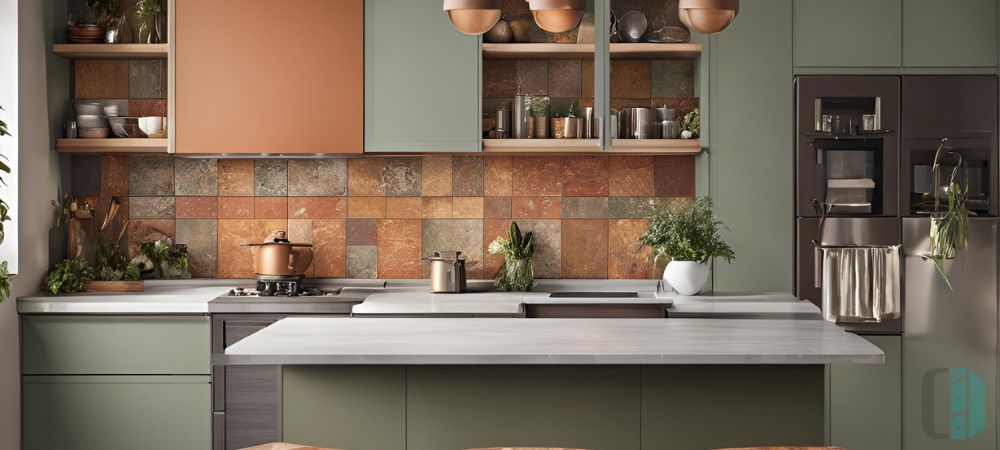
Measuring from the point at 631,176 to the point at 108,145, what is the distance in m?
2.44

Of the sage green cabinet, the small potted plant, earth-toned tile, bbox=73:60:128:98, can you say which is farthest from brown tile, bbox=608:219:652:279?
earth-toned tile, bbox=73:60:128:98

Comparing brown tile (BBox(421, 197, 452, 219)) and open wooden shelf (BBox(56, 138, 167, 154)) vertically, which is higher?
open wooden shelf (BBox(56, 138, 167, 154))

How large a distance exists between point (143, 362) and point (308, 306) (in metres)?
0.72

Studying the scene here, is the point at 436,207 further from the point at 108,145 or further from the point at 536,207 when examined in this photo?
the point at 108,145

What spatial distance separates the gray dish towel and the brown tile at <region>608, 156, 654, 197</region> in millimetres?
921

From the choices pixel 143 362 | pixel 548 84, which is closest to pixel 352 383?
pixel 143 362

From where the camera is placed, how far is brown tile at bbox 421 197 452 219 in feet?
15.0

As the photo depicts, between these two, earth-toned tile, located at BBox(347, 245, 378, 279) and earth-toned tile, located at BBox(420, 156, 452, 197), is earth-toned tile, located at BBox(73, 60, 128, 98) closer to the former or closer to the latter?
earth-toned tile, located at BBox(347, 245, 378, 279)

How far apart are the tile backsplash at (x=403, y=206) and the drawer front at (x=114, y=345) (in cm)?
73

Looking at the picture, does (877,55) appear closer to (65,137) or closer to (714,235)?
(714,235)

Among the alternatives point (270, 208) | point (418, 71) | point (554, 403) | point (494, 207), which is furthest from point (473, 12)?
point (270, 208)

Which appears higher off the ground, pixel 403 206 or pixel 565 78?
pixel 565 78

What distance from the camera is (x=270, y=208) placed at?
4.59 m

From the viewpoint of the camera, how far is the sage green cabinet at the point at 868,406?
4.01 metres
